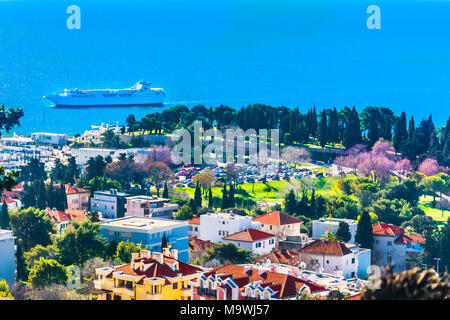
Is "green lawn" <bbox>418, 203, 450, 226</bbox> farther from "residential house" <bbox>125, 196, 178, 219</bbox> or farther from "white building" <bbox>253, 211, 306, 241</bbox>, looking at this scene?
"residential house" <bbox>125, 196, 178, 219</bbox>

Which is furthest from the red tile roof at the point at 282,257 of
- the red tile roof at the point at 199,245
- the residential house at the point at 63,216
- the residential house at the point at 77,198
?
the residential house at the point at 77,198

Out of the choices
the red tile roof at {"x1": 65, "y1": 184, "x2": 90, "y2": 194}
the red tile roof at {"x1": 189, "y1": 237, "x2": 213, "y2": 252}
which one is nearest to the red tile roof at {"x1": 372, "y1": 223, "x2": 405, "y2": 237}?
the red tile roof at {"x1": 189, "y1": 237, "x2": 213, "y2": 252}

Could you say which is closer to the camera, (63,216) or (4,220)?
(4,220)

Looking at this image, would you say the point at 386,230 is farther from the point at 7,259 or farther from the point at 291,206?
the point at 7,259

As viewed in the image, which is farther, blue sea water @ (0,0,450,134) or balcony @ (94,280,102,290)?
blue sea water @ (0,0,450,134)

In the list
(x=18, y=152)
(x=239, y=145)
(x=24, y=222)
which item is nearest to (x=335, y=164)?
(x=239, y=145)

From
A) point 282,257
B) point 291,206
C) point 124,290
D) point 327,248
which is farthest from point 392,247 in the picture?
point 124,290

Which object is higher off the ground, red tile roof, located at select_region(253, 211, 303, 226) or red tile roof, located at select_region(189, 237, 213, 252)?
red tile roof, located at select_region(253, 211, 303, 226)
